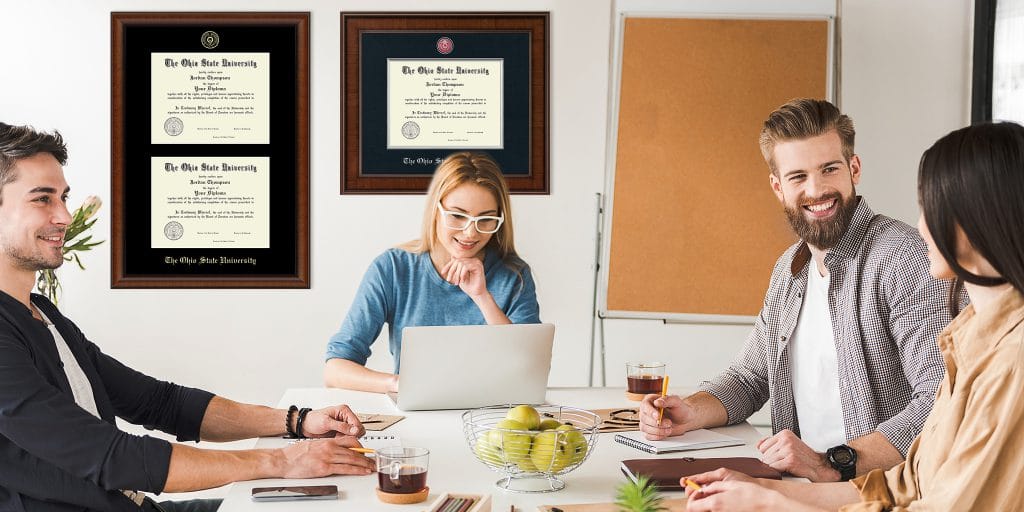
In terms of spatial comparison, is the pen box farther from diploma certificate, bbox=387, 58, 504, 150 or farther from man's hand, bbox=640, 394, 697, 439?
diploma certificate, bbox=387, 58, 504, 150

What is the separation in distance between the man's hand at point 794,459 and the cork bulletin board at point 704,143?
6.20 feet

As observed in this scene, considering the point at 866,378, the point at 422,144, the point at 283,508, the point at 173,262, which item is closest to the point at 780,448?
the point at 866,378

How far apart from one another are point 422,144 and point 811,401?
207 centimetres

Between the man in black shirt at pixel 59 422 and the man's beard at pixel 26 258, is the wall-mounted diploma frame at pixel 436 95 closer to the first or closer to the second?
the man in black shirt at pixel 59 422

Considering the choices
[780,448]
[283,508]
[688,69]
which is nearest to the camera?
[283,508]

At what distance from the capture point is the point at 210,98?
152 inches

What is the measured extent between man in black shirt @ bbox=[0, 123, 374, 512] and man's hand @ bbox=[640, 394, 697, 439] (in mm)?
595

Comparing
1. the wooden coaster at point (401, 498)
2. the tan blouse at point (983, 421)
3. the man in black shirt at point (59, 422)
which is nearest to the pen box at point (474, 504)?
the wooden coaster at point (401, 498)

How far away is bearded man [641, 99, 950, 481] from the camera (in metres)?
2.04

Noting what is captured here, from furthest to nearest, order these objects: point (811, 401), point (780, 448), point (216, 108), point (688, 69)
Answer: point (216, 108)
point (688, 69)
point (811, 401)
point (780, 448)

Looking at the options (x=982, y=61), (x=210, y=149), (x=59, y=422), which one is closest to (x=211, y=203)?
(x=210, y=149)

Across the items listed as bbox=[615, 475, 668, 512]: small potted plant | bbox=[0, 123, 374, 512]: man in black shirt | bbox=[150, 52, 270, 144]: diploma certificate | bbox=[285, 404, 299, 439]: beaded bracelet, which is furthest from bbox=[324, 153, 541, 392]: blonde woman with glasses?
bbox=[615, 475, 668, 512]: small potted plant

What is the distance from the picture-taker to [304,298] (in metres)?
3.89

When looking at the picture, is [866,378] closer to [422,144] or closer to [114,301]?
[422,144]
